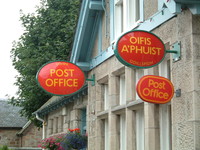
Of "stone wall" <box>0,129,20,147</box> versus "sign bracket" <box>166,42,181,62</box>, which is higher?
"sign bracket" <box>166,42,181,62</box>

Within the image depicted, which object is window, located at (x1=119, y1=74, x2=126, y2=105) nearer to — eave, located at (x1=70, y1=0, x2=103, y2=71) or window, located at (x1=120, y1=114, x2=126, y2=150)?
window, located at (x1=120, y1=114, x2=126, y2=150)

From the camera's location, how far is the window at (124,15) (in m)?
10.1

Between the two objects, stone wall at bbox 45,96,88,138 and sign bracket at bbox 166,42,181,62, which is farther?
stone wall at bbox 45,96,88,138

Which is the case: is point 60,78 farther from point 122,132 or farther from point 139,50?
point 139,50

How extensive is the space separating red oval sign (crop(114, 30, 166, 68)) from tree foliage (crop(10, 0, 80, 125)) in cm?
1683

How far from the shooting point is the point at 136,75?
32.5 feet

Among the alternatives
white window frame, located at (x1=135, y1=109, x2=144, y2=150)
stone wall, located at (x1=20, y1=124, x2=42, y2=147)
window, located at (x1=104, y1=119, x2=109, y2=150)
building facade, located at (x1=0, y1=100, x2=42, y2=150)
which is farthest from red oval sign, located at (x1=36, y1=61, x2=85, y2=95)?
stone wall, located at (x1=20, y1=124, x2=42, y2=147)

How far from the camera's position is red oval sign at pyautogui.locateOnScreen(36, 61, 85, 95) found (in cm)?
1049

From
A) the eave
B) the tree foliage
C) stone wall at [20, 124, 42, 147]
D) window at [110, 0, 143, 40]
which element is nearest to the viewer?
window at [110, 0, 143, 40]

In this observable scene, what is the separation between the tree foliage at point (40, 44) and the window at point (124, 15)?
13.1m

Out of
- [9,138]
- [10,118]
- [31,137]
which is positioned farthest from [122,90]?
[10,118]

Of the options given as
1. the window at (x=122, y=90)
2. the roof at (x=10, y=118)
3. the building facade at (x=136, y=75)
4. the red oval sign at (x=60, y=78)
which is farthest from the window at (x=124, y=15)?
the roof at (x=10, y=118)

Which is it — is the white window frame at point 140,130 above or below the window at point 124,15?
below

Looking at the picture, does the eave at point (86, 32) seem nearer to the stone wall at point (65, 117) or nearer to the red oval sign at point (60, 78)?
the stone wall at point (65, 117)
